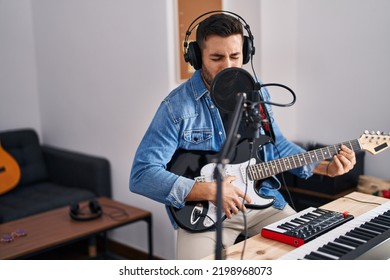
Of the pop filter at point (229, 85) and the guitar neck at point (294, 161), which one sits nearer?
the pop filter at point (229, 85)

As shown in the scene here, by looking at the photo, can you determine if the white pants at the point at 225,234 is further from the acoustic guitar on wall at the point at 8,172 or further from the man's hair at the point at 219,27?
the acoustic guitar on wall at the point at 8,172

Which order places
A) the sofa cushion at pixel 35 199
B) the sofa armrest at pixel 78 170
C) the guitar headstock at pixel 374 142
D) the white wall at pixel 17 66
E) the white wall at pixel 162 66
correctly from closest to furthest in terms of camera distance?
1. the guitar headstock at pixel 374 142
2. the white wall at pixel 162 66
3. the sofa cushion at pixel 35 199
4. the sofa armrest at pixel 78 170
5. the white wall at pixel 17 66

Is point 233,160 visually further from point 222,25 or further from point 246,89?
point 222,25

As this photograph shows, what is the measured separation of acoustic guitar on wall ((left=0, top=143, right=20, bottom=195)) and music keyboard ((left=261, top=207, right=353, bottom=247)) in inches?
92.0

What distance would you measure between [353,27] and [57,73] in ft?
6.94

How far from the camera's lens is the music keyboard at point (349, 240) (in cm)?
133

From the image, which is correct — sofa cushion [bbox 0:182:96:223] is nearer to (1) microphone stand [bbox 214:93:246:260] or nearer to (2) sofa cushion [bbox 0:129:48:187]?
(2) sofa cushion [bbox 0:129:48:187]

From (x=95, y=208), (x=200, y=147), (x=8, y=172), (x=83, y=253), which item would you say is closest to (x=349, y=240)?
(x=200, y=147)

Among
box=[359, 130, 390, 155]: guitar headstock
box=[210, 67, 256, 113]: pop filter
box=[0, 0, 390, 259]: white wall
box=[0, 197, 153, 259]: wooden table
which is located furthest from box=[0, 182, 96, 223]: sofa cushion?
box=[359, 130, 390, 155]: guitar headstock

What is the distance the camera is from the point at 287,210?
196cm

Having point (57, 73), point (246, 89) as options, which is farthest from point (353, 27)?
point (57, 73)

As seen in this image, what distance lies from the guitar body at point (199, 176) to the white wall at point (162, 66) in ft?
3.48

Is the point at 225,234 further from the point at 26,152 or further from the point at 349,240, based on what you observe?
the point at 26,152

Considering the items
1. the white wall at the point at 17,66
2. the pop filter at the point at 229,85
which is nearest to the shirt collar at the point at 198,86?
the pop filter at the point at 229,85
